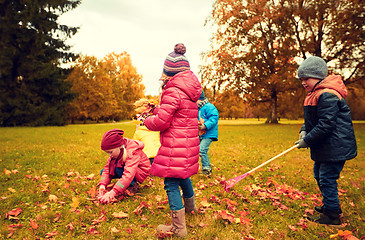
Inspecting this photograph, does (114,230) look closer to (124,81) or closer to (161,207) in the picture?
(161,207)

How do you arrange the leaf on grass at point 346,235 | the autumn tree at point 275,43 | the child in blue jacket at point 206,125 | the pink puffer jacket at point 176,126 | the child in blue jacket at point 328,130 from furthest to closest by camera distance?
the autumn tree at point 275,43
the child in blue jacket at point 206,125
the child in blue jacket at point 328,130
the leaf on grass at point 346,235
the pink puffer jacket at point 176,126

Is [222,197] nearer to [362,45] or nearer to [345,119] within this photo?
[345,119]

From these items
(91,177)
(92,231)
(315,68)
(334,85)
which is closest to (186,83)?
(315,68)

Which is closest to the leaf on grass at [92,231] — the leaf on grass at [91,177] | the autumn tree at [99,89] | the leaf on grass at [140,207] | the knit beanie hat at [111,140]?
the leaf on grass at [140,207]

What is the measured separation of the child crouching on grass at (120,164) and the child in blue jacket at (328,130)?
8.06 ft

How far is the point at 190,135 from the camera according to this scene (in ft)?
9.38

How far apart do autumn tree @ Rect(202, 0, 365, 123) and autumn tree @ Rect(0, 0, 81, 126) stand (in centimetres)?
1648

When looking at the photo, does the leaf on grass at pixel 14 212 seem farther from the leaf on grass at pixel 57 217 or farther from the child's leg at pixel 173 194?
the child's leg at pixel 173 194

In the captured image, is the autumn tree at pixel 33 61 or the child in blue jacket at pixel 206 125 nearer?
the child in blue jacket at pixel 206 125

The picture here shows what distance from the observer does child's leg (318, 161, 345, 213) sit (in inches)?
127

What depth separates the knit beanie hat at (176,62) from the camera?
9.48ft

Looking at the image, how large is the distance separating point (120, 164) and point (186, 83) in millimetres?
1983

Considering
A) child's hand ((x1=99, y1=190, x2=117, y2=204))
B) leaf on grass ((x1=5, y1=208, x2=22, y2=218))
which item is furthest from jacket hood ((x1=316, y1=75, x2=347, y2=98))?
leaf on grass ((x1=5, y1=208, x2=22, y2=218))

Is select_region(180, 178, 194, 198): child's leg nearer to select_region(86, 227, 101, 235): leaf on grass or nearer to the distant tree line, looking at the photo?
select_region(86, 227, 101, 235): leaf on grass
